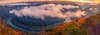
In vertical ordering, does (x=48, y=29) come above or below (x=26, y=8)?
below

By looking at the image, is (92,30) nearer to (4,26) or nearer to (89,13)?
(89,13)

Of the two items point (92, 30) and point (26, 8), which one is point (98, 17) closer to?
point (92, 30)

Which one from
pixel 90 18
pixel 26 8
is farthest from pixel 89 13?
pixel 26 8

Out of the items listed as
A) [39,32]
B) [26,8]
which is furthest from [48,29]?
[26,8]

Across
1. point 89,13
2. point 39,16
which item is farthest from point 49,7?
point 89,13

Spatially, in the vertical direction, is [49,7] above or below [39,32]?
above

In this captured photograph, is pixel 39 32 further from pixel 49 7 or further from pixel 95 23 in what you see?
pixel 95 23

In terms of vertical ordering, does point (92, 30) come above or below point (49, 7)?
below
